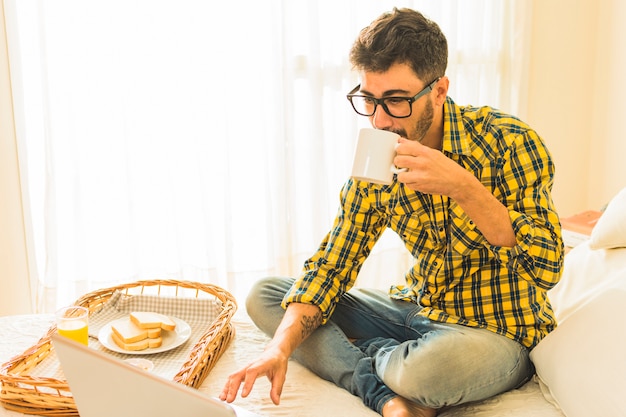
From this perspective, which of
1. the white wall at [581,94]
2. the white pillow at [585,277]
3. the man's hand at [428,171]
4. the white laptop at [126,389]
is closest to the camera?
the white laptop at [126,389]

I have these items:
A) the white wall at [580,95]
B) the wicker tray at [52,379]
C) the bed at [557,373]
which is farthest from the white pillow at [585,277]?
the white wall at [580,95]

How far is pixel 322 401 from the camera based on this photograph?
4.63 feet

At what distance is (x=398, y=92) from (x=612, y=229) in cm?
68

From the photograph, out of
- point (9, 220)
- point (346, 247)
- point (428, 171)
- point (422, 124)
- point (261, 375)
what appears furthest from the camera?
point (9, 220)

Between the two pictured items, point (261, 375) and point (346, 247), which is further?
point (346, 247)

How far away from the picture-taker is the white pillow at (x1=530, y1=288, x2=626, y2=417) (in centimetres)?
127

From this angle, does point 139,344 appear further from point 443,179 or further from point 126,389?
point 443,179

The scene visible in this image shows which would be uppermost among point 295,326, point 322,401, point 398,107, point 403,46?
point 403,46

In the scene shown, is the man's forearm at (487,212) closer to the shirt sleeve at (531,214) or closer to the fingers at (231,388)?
the shirt sleeve at (531,214)

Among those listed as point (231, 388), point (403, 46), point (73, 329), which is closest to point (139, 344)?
point (73, 329)

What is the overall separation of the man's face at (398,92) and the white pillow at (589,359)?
1.73ft

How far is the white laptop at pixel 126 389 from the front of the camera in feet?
2.83

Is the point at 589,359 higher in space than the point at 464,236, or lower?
lower

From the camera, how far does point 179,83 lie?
253 centimetres
